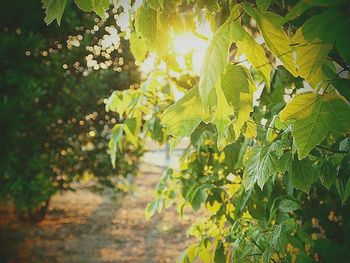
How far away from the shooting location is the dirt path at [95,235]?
5.16 metres

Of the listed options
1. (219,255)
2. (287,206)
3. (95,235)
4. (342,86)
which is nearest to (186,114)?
(342,86)

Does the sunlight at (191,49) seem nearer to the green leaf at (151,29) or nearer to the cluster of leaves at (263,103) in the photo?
the cluster of leaves at (263,103)

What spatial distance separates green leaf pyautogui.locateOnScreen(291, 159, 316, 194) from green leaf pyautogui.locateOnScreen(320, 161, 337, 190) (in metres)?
0.03

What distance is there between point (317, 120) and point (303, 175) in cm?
43

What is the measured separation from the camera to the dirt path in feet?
16.9

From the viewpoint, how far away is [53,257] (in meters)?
5.09

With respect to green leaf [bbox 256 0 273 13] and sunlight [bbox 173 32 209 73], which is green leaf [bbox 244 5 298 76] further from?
sunlight [bbox 173 32 209 73]

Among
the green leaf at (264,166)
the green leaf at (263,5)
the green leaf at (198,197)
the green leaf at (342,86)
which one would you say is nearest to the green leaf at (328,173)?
the green leaf at (264,166)

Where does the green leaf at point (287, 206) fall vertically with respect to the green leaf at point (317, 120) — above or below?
below

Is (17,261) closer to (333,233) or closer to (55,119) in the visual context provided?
(55,119)

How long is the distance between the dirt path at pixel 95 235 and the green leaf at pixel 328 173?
13.8 feet

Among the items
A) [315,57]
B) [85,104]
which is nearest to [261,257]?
[315,57]

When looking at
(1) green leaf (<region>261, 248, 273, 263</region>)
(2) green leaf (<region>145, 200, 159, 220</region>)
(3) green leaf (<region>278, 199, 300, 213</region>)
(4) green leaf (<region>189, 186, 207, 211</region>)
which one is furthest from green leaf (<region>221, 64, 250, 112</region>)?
(2) green leaf (<region>145, 200, 159, 220</region>)

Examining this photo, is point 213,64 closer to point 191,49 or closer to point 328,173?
point 328,173
